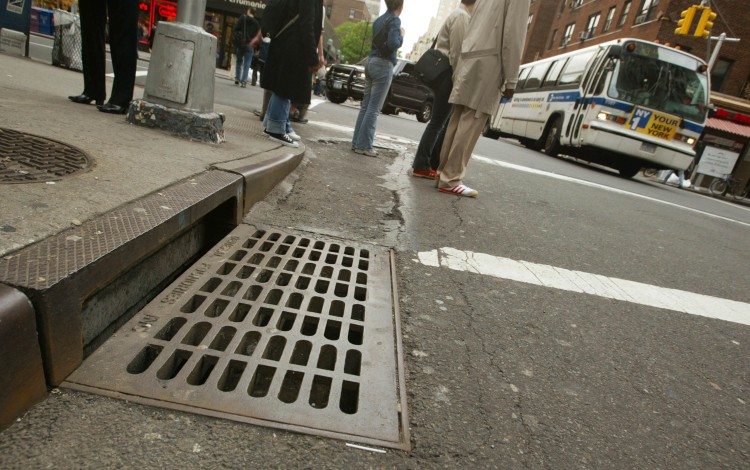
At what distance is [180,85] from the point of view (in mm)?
3428

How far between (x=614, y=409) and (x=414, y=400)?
714mm

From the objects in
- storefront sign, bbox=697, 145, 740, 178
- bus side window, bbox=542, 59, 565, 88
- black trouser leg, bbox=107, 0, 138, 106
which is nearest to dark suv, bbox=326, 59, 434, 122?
bus side window, bbox=542, 59, 565, 88

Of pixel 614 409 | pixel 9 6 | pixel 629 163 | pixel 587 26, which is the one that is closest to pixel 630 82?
pixel 629 163

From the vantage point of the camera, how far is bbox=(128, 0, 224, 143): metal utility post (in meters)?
3.40

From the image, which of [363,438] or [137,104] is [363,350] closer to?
[363,438]

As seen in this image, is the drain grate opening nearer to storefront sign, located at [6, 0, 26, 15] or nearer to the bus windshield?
storefront sign, located at [6, 0, 26, 15]

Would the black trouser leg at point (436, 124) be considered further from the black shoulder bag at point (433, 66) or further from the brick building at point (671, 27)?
the brick building at point (671, 27)

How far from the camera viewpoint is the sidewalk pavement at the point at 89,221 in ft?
3.53

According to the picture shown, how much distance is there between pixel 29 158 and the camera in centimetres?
204

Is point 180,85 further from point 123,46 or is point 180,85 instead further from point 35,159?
point 35,159

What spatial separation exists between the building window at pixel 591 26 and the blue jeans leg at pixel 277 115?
108 ft

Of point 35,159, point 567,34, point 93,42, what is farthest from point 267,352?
point 567,34

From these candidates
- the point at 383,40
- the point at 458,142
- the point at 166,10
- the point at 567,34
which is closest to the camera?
the point at 458,142

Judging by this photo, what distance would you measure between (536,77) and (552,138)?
3.89 metres
